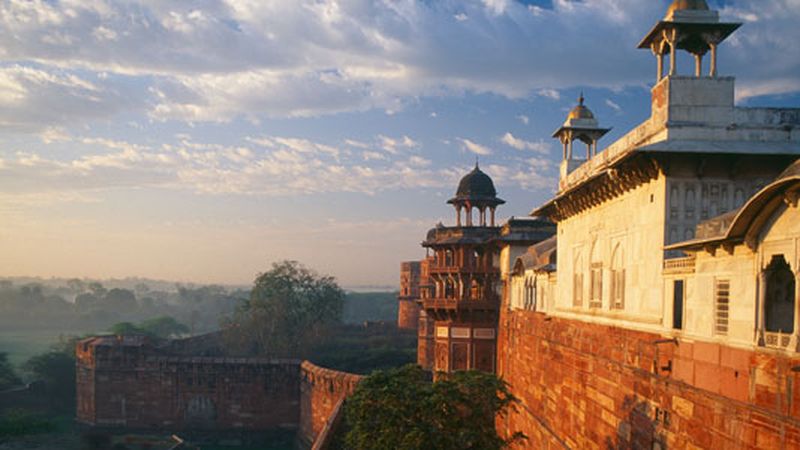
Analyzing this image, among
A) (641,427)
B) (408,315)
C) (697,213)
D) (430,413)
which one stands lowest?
(408,315)

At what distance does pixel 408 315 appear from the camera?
2324 inches

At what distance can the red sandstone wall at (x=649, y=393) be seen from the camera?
6164 mm

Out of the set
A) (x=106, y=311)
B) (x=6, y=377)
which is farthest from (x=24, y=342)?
(x=6, y=377)

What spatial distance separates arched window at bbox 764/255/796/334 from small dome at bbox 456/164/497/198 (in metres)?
20.7

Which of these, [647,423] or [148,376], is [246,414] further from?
[647,423]

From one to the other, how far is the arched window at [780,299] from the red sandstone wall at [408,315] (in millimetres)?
50362

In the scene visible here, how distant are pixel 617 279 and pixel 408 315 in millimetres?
48570

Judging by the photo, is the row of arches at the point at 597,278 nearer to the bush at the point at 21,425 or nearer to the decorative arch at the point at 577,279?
the decorative arch at the point at 577,279

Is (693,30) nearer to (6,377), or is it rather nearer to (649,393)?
(649,393)

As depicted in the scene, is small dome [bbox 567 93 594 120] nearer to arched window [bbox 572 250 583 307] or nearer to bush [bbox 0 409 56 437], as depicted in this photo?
arched window [bbox 572 250 583 307]

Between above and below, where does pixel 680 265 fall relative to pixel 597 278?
above

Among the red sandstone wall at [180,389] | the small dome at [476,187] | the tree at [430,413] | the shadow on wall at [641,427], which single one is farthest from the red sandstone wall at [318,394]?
the shadow on wall at [641,427]

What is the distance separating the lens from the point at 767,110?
30.2 feet

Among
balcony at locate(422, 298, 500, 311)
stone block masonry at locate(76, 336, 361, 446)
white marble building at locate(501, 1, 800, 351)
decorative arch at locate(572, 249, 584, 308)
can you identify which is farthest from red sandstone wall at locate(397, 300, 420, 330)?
white marble building at locate(501, 1, 800, 351)
